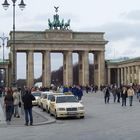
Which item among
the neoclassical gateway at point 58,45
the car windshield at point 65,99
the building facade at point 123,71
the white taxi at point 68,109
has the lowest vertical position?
the white taxi at point 68,109

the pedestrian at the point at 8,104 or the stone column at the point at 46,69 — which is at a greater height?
the stone column at the point at 46,69

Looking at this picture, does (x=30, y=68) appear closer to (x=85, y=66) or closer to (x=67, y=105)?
(x=85, y=66)

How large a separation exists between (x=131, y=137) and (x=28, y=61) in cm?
10550

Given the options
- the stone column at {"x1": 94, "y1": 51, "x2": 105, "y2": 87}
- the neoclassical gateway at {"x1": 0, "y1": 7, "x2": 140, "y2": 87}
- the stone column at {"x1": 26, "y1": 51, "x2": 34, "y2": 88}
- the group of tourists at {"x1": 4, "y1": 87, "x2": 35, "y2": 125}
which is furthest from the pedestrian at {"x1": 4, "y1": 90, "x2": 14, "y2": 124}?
the stone column at {"x1": 94, "y1": 51, "x2": 105, "y2": 87}

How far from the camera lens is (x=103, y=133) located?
21.8 metres

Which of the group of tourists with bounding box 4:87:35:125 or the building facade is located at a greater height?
the building facade

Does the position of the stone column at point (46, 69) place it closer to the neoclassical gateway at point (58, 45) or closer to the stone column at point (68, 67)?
the neoclassical gateway at point (58, 45)

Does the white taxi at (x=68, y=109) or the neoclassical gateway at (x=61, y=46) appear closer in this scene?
the white taxi at (x=68, y=109)

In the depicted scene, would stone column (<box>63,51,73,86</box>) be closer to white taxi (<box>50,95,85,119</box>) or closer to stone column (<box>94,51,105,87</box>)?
stone column (<box>94,51,105,87</box>)

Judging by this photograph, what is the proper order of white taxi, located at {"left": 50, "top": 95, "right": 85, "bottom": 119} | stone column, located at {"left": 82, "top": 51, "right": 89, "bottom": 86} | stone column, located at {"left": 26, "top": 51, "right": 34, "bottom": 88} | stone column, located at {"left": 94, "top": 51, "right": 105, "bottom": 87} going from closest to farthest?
white taxi, located at {"left": 50, "top": 95, "right": 85, "bottom": 119} → stone column, located at {"left": 26, "top": 51, "right": 34, "bottom": 88} → stone column, located at {"left": 82, "top": 51, "right": 89, "bottom": 86} → stone column, located at {"left": 94, "top": 51, "right": 105, "bottom": 87}

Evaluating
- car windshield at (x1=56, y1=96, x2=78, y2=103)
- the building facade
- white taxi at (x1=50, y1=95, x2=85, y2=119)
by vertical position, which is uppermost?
the building facade

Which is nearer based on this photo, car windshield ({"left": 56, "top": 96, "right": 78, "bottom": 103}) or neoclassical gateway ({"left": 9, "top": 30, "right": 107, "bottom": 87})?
car windshield ({"left": 56, "top": 96, "right": 78, "bottom": 103})

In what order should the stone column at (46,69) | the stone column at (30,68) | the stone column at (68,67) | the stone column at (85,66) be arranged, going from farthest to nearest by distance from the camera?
the stone column at (85,66), the stone column at (68,67), the stone column at (46,69), the stone column at (30,68)

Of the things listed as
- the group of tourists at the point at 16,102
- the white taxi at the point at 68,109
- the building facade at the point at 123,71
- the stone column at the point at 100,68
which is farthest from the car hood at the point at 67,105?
the building facade at the point at 123,71
